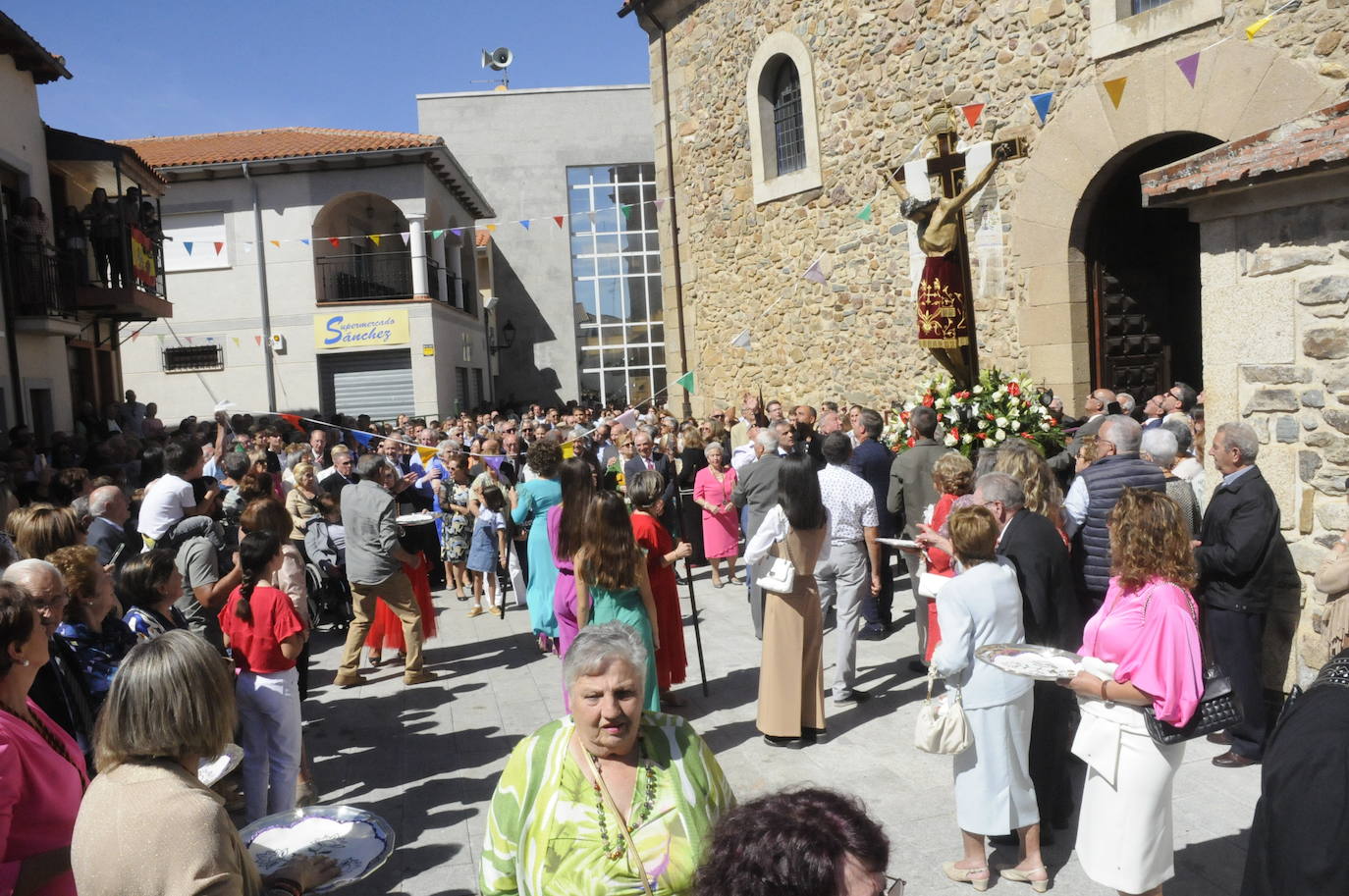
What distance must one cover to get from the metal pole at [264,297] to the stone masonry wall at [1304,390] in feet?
70.7

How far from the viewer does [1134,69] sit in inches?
375

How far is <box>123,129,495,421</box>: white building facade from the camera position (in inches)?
903

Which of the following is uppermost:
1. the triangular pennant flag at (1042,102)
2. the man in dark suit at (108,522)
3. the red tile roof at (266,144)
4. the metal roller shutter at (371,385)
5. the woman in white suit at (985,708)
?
the red tile roof at (266,144)

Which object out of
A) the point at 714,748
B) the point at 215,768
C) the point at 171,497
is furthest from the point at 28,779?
the point at 171,497

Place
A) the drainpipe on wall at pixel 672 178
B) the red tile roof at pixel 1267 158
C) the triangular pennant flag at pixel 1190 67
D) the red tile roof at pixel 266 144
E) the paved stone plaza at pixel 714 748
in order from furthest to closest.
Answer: the red tile roof at pixel 266 144, the drainpipe on wall at pixel 672 178, the triangular pennant flag at pixel 1190 67, the red tile roof at pixel 1267 158, the paved stone plaza at pixel 714 748

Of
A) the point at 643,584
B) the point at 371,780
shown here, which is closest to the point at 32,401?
the point at 371,780

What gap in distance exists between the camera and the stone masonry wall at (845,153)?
10587mm

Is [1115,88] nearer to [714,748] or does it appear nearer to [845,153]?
[845,153]

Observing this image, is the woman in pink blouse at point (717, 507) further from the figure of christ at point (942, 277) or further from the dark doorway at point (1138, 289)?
the dark doorway at point (1138, 289)

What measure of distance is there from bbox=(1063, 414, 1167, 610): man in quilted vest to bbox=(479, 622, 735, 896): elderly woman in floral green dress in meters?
3.45

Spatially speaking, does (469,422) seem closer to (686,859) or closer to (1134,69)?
(1134,69)

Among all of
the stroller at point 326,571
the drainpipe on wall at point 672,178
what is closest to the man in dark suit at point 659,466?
the stroller at point 326,571

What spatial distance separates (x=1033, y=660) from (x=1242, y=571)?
2.22 metres

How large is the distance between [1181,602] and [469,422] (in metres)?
14.8
